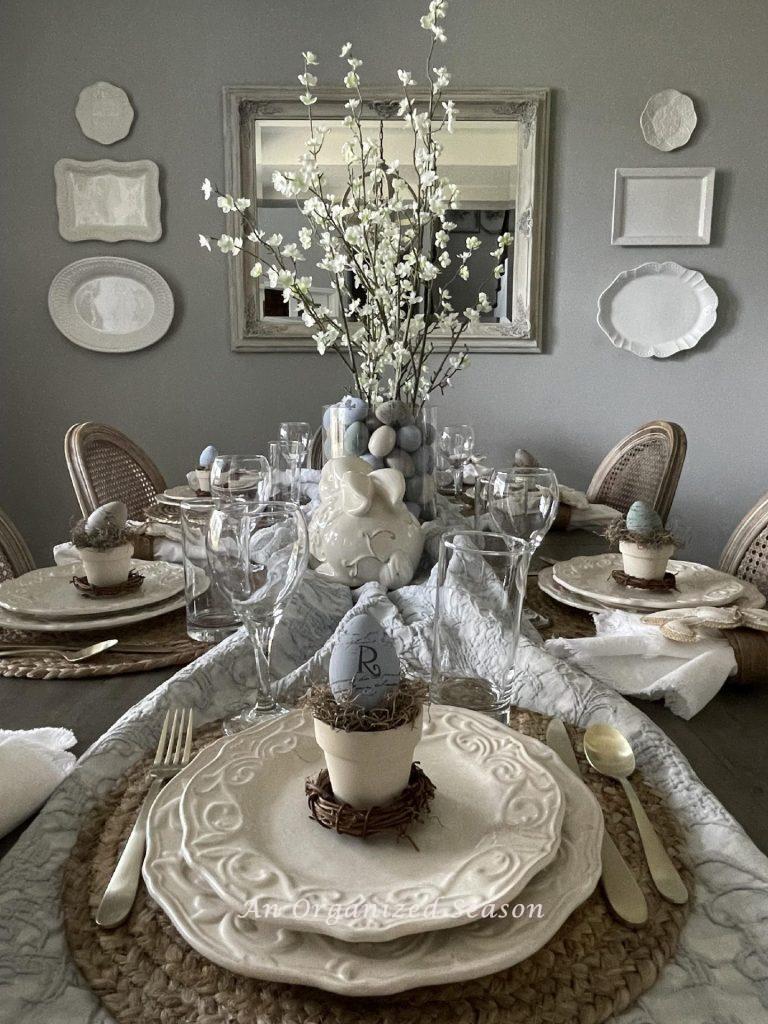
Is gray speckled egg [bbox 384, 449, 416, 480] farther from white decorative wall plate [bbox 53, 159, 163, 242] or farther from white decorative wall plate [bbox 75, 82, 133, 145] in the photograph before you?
white decorative wall plate [bbox 75, 82, 133, 145]

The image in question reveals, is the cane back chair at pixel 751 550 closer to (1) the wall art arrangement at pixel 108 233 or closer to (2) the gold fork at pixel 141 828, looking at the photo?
(2) the gold fork at pixel 141 828

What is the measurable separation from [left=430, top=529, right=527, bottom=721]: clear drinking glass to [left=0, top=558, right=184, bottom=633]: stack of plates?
51 cm

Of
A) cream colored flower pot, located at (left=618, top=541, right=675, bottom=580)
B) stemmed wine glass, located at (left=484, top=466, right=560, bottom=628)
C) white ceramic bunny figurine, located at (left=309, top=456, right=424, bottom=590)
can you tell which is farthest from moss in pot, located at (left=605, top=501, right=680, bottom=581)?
white ceramic bunny figurine, located at (left=309, top=456, right=424, bottom=590)

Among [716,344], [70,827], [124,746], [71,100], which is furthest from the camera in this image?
[716,344]

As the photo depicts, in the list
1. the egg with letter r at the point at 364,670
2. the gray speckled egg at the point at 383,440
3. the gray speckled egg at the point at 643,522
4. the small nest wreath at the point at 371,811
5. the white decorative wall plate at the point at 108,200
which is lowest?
the small nest wreath at the point at 371,811

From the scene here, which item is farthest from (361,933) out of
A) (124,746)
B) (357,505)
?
(357,505)

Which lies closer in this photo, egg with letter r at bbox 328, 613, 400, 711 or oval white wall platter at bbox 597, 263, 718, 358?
egg with letter r at bbox 328, 613, 400, 711

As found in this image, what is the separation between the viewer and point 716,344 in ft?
10.8

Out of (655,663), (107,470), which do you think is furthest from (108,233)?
(655,663)

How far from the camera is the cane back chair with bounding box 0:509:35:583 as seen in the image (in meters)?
1.44

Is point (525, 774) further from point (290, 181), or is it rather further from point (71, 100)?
point (71, 100)

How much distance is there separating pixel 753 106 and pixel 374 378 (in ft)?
8.97

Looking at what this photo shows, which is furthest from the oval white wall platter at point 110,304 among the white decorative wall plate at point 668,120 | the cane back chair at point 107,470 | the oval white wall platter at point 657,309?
the white decorative wall plate at point 668,120

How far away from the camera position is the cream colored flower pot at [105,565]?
1.15 metres
